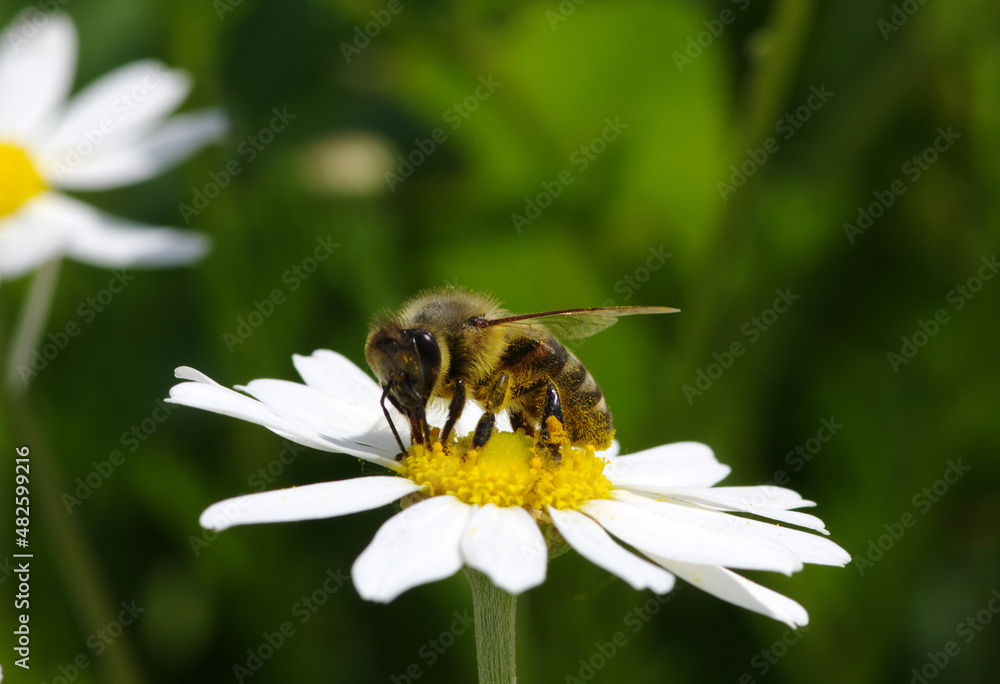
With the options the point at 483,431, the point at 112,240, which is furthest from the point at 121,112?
the point at 483,431

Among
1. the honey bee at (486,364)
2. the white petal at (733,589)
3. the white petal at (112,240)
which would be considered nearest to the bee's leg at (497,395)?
the honey bee at (486,364)

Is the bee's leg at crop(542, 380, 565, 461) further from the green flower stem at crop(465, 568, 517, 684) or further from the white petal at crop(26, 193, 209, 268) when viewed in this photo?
the white petal at crop(26, 193, 209, 268)

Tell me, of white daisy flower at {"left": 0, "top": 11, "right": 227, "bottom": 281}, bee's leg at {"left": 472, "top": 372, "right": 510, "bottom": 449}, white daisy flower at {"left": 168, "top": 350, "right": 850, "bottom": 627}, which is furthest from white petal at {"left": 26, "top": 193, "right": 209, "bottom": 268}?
bee's leg at {"left": 472, "top": 372, "right": 510, "bottom": 449}

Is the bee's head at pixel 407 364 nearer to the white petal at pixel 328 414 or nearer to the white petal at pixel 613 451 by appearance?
the white petal at pixel 328 414

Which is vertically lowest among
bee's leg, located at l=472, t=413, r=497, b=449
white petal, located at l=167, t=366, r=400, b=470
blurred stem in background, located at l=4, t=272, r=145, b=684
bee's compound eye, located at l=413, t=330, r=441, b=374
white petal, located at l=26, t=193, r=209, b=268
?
blurred stem in background, located at l=4, t=272, r=145, b=684

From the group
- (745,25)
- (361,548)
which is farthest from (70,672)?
(745,25)

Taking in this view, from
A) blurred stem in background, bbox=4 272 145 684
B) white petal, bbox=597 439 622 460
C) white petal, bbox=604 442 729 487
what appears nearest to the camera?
white petal, bbox=604 442 729 487

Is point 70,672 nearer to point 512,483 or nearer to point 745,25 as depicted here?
point 512,483
